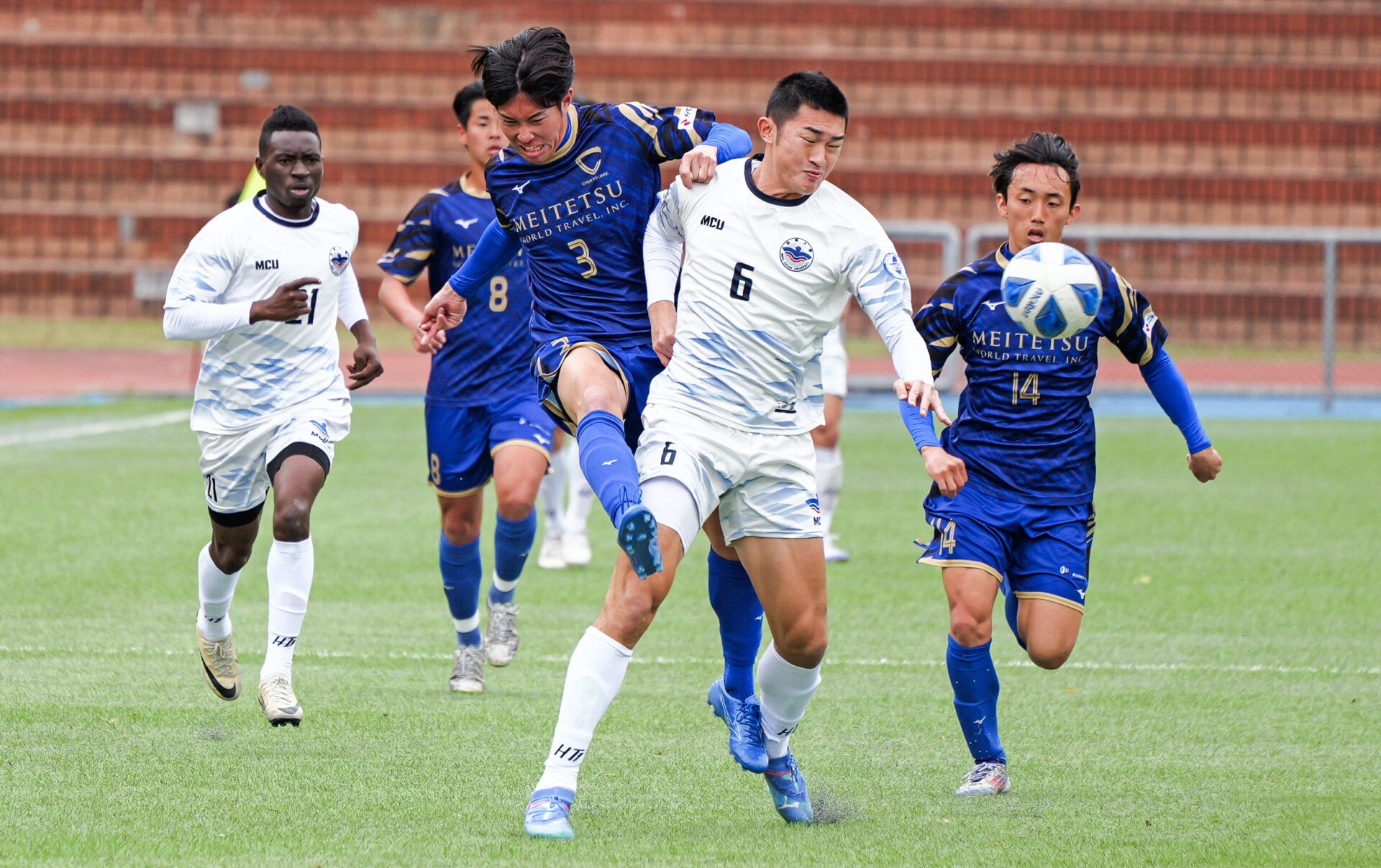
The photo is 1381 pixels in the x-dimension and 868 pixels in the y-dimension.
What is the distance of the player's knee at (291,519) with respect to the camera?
214 inches

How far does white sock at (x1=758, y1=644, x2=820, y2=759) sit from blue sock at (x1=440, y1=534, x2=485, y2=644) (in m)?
2.11

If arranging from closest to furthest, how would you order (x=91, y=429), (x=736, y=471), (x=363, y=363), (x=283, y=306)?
(x=736, y=471) → (x=283, y=306) → (x=363, y=363) → (x=91, y=429)

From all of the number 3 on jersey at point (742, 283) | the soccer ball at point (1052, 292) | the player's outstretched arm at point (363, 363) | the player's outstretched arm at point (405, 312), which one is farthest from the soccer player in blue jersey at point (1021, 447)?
the player's outstretched arm at point (363, 363)

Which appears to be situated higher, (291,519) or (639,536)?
(639,536)

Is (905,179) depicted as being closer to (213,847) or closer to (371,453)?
(371,453)

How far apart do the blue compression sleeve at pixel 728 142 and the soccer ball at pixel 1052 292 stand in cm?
83

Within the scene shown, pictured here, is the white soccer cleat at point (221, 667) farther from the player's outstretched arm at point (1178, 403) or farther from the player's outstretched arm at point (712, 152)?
the player's outstretched arm at point (1178, 403)

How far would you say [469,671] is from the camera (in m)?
6.30

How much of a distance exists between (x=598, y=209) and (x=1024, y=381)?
4.45ft

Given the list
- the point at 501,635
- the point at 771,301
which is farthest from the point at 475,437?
the point at 771,301

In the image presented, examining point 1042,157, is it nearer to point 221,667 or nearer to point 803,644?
point 803,644

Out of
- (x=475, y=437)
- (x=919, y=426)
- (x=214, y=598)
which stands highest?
(x=919, y=426)

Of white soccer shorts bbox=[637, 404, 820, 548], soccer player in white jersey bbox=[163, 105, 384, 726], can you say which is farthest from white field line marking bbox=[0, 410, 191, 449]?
white soccer shorts bbox=[637, 404, 820, 548]

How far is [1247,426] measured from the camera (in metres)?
17.0
